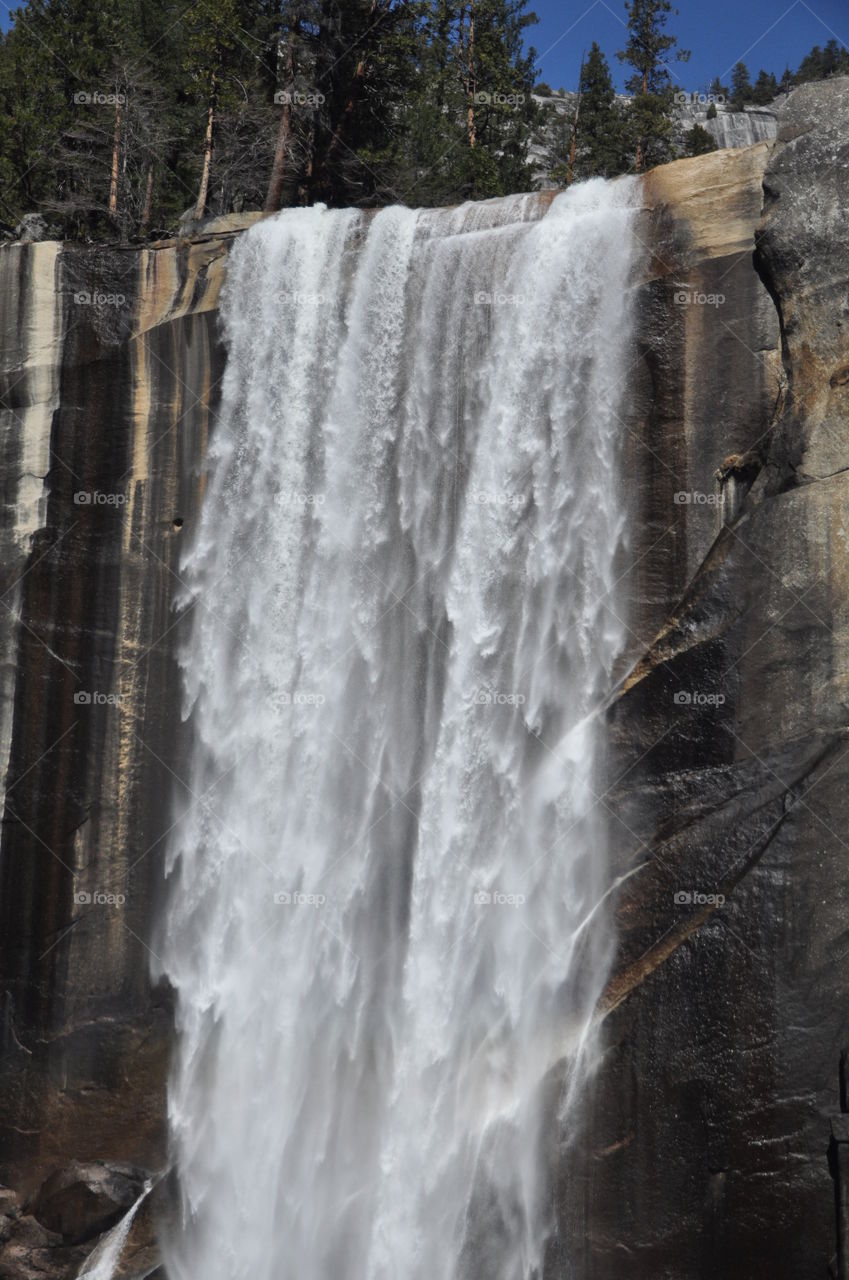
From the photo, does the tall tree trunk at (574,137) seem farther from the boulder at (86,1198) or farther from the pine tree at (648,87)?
the boulder at (86,1198)

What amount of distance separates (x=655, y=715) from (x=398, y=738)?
3.86 meters

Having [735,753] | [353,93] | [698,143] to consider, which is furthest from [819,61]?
[735,753]

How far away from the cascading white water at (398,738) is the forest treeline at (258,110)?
5.43 m

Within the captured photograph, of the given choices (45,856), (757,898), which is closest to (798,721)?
(757,898)

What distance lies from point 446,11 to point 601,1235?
2558 cm

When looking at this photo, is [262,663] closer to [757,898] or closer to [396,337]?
[396,337]

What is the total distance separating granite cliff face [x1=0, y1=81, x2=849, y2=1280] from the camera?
47.1ft

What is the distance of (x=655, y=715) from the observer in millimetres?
16141

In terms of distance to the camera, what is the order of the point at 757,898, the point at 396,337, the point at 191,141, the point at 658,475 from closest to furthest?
the point at 757,898, the point at 658,475, the point at 396,337, the point at 191,141

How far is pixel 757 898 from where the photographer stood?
14.6 metres

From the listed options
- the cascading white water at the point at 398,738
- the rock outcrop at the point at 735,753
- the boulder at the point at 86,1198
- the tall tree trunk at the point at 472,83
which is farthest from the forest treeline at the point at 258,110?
the boulder at the point at 86,1198

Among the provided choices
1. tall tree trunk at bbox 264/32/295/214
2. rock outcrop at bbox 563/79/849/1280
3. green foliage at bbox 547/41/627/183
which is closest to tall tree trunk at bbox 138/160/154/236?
tall tree trunk at bbox 264/32/295/214

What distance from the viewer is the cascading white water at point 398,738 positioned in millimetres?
16406

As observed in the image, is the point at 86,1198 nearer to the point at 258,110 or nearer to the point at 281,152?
the point at 281,152
